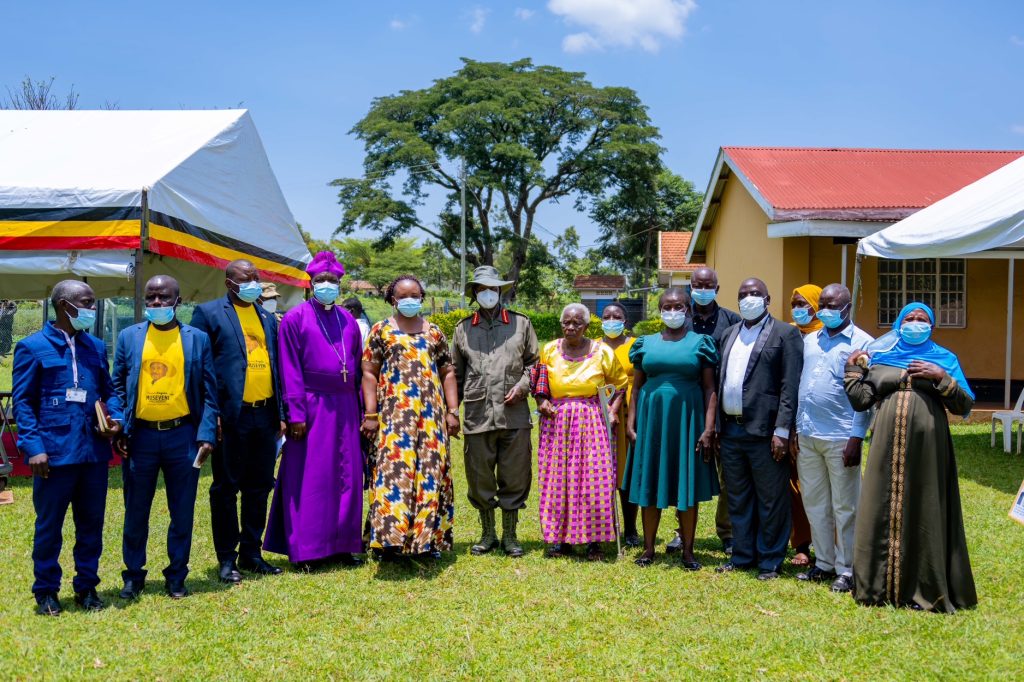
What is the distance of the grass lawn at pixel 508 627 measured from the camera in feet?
13.5

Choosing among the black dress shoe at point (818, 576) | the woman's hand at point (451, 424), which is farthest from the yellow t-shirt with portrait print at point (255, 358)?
the black dress shoe at point (818, 576)

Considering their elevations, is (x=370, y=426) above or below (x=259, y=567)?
above

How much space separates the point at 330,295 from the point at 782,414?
3.07 meters

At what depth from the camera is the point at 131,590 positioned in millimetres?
5035

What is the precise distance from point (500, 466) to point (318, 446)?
1288 millimetres

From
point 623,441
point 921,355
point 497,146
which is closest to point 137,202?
point 623,441

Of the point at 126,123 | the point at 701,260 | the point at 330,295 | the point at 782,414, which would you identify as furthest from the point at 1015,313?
the point at 126,123

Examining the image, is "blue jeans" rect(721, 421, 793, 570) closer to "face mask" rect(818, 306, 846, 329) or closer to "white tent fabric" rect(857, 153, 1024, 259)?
"face mask" rect(818, 306, 846, 329)

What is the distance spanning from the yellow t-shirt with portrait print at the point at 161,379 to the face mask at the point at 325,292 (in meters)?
1.01

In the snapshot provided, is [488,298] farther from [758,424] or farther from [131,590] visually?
[131,590]

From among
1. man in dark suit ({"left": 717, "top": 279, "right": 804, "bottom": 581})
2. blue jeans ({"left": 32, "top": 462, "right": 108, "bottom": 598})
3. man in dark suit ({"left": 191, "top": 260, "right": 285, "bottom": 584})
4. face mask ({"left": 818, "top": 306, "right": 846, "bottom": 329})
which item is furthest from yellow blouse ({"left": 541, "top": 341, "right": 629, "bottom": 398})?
blue jeans ({"left": 32, "top": 462, "right": 108, "bottom": 598})

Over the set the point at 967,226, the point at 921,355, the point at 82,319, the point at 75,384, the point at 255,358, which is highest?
the point at 967,226

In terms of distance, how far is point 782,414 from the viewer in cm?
531

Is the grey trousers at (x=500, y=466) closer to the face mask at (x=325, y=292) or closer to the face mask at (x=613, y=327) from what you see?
the face mask at (x=613, y=327)
